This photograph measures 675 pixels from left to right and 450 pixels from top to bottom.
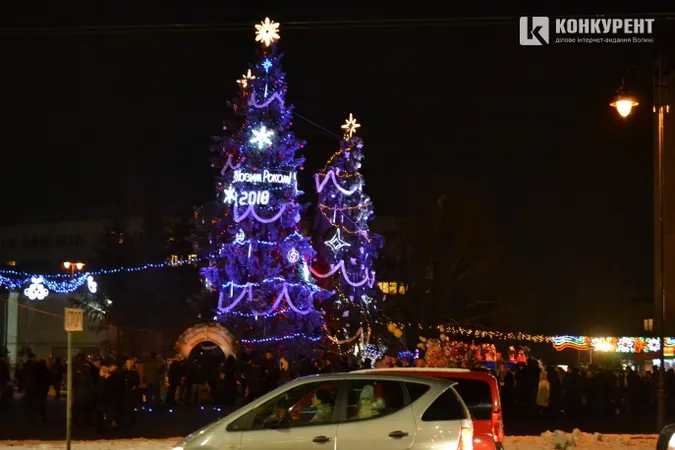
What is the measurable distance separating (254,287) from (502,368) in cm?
1173

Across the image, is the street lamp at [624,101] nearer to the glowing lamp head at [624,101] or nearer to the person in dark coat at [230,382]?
the glowing lamp head at [624,101]

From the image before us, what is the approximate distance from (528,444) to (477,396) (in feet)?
20.4

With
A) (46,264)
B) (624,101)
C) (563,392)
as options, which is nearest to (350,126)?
(563,392)

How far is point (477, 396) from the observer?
1312 cm

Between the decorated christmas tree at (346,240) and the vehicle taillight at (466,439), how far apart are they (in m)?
35.6

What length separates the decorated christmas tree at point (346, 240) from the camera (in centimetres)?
4819

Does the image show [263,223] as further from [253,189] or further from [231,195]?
[231,195]

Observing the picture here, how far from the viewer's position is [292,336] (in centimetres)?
4066

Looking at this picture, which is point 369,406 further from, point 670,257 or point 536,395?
point 670,257

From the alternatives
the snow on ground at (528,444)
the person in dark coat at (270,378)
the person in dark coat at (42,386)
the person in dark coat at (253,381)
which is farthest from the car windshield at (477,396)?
the person in dark coat at (42,386)

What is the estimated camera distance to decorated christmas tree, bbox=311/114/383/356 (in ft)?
158

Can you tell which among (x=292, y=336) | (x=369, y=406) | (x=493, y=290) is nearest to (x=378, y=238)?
(x=493, y=290)

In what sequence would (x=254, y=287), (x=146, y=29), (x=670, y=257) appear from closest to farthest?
(x=146, y=29), (x=254, y=287), (x=670, y=257)

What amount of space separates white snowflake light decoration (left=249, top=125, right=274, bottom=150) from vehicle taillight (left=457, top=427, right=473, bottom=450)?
3007cm
